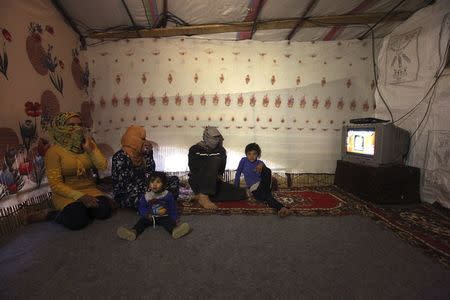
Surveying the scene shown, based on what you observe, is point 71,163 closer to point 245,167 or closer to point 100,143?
point 100,143

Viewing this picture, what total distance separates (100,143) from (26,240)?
173 cm

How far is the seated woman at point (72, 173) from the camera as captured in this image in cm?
199

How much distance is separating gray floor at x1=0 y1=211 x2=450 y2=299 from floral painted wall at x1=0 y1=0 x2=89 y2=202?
0.58m

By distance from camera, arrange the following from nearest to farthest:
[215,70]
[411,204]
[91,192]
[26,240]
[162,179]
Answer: [26,240] → [162,179] → [91,192] → [411,204] → [215,70]

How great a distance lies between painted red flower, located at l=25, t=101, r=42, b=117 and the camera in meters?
2.22

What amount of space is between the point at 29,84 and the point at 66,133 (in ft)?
2.30

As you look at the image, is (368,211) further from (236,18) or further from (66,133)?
(66,133)

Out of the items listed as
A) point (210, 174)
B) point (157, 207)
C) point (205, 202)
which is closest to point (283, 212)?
point (205, 202)

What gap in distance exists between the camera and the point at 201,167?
2.77 metres

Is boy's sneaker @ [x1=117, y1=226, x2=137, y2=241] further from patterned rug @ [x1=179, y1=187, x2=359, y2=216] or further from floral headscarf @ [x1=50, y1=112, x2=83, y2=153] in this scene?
floral headscarf @ [x1=50, y1=112, x2=83, y2=153]

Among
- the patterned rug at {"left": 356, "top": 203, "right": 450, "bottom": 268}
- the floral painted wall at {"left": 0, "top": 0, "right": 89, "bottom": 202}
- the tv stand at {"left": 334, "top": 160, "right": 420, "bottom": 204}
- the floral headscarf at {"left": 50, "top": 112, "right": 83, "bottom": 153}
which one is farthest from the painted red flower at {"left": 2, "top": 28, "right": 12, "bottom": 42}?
the tv stand at {"left": 334, "top": 160, "right": 420, "bottom": 204}

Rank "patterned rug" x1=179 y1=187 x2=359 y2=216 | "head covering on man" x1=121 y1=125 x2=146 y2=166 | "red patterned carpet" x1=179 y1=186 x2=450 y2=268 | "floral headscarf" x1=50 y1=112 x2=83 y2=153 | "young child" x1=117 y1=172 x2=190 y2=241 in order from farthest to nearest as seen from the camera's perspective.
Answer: "head covering on man" x1=121 y1=125 x2=146 y2=166, "patterned rug" x1=179 y1=187 x2=359 y2=216, "floral headscarf" x1=50 y1=112 x2=83 y2=153, "young child" x1=117 y1=172 x2=190 y2=241, "red patterned carpet" x1=179 y1=186 x2=450 y2=268

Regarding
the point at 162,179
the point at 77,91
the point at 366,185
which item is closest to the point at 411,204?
the point at 366,185

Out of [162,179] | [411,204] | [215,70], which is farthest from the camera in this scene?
[215,70]
